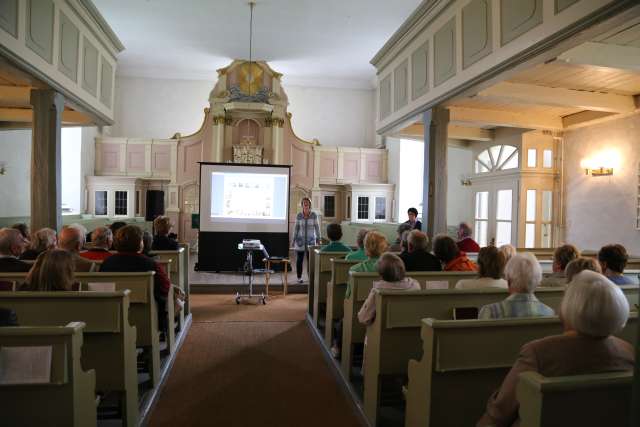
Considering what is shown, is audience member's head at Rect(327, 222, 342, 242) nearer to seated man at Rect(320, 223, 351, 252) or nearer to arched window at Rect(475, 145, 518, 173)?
seated man at Rect(320, 223, 351, 252)

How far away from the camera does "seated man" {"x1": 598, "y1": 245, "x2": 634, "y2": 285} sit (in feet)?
9.21

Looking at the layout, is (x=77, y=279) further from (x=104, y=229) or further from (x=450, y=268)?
(x=450, y=268)

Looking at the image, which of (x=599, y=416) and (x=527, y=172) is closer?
(x=599, y=416)

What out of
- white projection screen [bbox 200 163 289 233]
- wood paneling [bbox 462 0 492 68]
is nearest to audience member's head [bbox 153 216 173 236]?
white projection screen [bbox 200 163 289 233]

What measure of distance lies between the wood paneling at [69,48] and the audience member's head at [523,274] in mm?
4825

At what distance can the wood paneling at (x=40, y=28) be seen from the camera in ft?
13.1

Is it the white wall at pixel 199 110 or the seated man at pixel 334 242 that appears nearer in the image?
the seated man at pixel 334 242

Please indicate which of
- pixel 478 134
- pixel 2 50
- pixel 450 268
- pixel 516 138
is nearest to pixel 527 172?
pixel 516 138

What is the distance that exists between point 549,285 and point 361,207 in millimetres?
9666

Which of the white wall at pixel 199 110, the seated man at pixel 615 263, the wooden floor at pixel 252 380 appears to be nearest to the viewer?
the wooden floor at pixel 252 380

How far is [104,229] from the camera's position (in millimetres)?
3520

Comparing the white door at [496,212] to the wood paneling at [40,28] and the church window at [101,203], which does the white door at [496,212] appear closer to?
the wood paneling at [40,28]

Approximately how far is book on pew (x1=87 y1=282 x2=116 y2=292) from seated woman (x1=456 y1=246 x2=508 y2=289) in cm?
210

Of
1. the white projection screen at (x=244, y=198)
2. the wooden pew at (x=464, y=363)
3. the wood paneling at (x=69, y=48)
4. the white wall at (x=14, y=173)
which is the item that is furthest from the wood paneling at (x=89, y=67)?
the wooden pew at (x=464, y=363)
